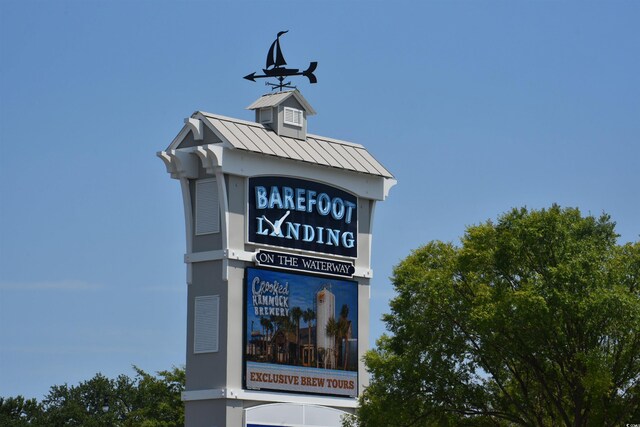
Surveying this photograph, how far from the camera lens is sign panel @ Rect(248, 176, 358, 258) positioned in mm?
69750

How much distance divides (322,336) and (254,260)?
18.6ft

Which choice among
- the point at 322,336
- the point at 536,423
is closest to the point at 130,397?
the point at 322,336

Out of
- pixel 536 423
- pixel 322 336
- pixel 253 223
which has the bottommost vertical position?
pixel 536 423

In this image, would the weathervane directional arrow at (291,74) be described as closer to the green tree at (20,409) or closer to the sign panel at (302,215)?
the sign panel at (302,215)

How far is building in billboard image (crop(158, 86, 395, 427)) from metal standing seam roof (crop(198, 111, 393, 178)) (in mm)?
93

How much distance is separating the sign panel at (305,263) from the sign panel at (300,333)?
1.15 ft

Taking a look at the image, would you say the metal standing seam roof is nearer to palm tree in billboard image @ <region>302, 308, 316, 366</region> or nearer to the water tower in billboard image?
the water tower in billboard image

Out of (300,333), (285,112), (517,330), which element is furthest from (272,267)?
(517,330)

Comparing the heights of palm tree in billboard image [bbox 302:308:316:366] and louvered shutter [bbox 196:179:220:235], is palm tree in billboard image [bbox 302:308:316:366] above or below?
below

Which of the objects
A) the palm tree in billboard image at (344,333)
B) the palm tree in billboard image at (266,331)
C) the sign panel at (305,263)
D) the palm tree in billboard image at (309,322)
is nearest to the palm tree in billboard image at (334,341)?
the palm tree in billboard image at (344,333)

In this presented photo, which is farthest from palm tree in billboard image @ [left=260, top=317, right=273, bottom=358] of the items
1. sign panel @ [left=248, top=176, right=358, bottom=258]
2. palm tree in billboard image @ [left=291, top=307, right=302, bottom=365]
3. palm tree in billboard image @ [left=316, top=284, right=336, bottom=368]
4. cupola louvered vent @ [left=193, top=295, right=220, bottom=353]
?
sign panel @ [left=248, top=176, right=358, bottom=258]

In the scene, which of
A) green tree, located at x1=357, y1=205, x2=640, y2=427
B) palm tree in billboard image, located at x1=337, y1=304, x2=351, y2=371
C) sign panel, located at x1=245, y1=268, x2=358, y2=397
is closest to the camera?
green tree, located at x1=357, y1=205, x2=640, y2=427

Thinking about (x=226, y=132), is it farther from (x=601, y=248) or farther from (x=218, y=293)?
(x=601, y=248)

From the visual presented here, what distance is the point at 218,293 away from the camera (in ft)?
226
